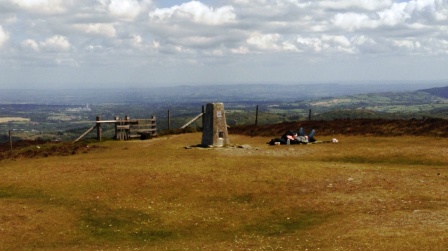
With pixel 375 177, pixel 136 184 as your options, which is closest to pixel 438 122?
pixel 375 177

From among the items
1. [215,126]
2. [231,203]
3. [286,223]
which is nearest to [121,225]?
[231,203]

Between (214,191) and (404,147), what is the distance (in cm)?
1922

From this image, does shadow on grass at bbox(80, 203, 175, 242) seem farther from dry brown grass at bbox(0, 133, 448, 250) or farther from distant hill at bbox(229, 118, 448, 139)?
distant hill at bbox(229, 118, 448, 139)

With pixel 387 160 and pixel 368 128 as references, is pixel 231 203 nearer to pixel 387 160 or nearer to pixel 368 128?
pixel 387 160

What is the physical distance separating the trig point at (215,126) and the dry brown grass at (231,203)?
20.8 feet

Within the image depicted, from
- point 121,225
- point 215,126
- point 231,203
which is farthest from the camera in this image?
point 215,126

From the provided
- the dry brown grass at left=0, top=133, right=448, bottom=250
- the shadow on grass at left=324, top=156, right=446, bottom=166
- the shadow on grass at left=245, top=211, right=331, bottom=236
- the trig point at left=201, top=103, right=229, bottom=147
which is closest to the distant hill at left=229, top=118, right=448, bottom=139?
the dry brown grass at left=0, top=133, right=448, bottom=250

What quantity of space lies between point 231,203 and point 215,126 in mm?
18631

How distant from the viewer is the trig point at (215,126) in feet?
136

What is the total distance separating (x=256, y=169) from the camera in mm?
29031

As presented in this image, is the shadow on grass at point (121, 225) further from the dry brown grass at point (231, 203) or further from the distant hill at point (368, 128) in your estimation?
the distant hill at point (368, 128)

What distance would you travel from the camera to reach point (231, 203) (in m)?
23.2

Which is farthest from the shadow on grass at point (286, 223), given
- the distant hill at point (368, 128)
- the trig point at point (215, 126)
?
the distant hill at point (368, 128)

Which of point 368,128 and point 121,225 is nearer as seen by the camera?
point 121,225
